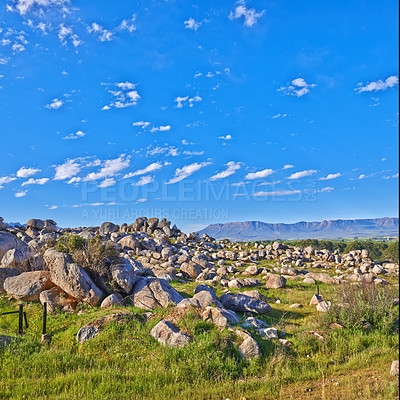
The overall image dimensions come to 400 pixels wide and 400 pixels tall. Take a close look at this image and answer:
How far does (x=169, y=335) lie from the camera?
39.9 ft

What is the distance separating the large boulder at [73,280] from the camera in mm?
17031

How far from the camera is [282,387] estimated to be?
29.9ft

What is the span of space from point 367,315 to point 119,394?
12.7m

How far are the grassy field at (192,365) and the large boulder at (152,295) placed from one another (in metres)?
2.32

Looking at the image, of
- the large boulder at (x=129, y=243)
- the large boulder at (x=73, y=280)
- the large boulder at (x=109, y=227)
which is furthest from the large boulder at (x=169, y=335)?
the large boulder at (x=109, y=227)

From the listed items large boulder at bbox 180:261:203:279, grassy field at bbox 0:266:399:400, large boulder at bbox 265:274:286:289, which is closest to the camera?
grassy field at bbox 0:266:399:400

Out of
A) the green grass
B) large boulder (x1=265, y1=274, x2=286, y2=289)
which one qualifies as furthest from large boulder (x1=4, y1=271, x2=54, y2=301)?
large boulder (x1=265, y1=274, x2=286, y2=289)

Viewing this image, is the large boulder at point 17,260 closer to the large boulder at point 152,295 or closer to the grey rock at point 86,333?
the large boulder at point 152,295

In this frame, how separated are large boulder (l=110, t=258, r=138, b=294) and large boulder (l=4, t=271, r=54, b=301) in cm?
373

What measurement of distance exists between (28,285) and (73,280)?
3060mm

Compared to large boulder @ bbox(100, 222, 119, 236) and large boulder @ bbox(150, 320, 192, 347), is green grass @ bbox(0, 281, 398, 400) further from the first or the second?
large boulder @ bbox(100, 222, 119, 236)

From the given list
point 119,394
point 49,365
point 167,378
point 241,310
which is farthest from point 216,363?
point 241,310

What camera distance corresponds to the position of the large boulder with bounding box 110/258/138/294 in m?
18.3

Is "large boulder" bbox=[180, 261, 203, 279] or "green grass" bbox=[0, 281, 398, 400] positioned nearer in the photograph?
"green grass" bbox=[0, 281, 398, 400]
